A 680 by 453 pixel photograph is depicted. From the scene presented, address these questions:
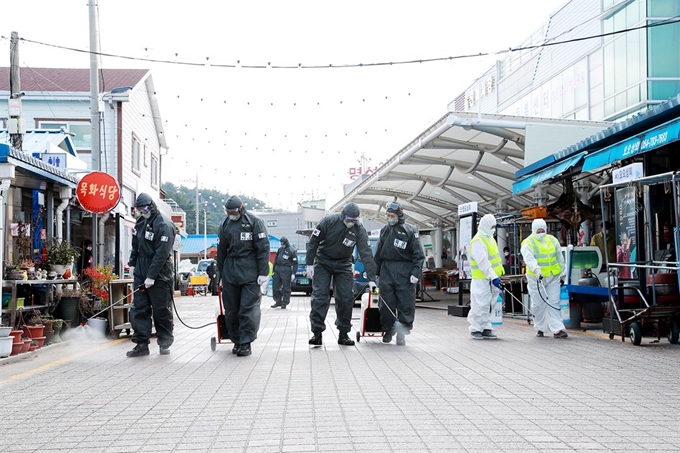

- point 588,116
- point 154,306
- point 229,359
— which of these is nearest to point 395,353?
point 229,359

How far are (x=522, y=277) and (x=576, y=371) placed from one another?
292 inches

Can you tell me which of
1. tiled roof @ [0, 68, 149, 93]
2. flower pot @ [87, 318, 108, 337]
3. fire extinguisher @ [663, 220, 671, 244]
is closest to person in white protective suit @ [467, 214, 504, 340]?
fire extinguisher @ [663, 220, 671, 244]

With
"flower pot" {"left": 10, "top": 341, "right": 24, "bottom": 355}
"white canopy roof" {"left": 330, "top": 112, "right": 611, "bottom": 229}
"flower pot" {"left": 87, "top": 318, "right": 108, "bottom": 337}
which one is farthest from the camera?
"white canopy roof" {"left": 330, "top": 112, "right": 611, "bottom": 229}

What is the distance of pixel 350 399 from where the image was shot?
19.9 feet

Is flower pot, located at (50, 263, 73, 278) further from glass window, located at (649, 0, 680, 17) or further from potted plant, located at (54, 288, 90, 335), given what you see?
glass window, located at (649, 0, 680, 17)

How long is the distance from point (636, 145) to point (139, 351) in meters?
7.53

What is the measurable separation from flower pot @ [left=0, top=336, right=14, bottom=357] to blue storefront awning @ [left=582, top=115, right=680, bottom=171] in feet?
28.8

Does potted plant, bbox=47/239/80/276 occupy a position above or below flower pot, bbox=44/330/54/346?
above

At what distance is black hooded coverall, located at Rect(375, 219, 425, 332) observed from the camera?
10484 mm

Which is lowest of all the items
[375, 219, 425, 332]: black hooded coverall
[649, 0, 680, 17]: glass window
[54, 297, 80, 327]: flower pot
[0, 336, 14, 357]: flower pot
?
[0, 336, 14, 357]: flower pot

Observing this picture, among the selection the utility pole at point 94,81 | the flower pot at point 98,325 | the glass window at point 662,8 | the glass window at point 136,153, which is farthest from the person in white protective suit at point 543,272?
the glass window at point 136,153

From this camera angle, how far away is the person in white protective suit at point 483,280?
11.3 metres

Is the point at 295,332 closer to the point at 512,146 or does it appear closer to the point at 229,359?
the point at 229,359

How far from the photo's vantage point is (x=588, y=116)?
81.3 feet
